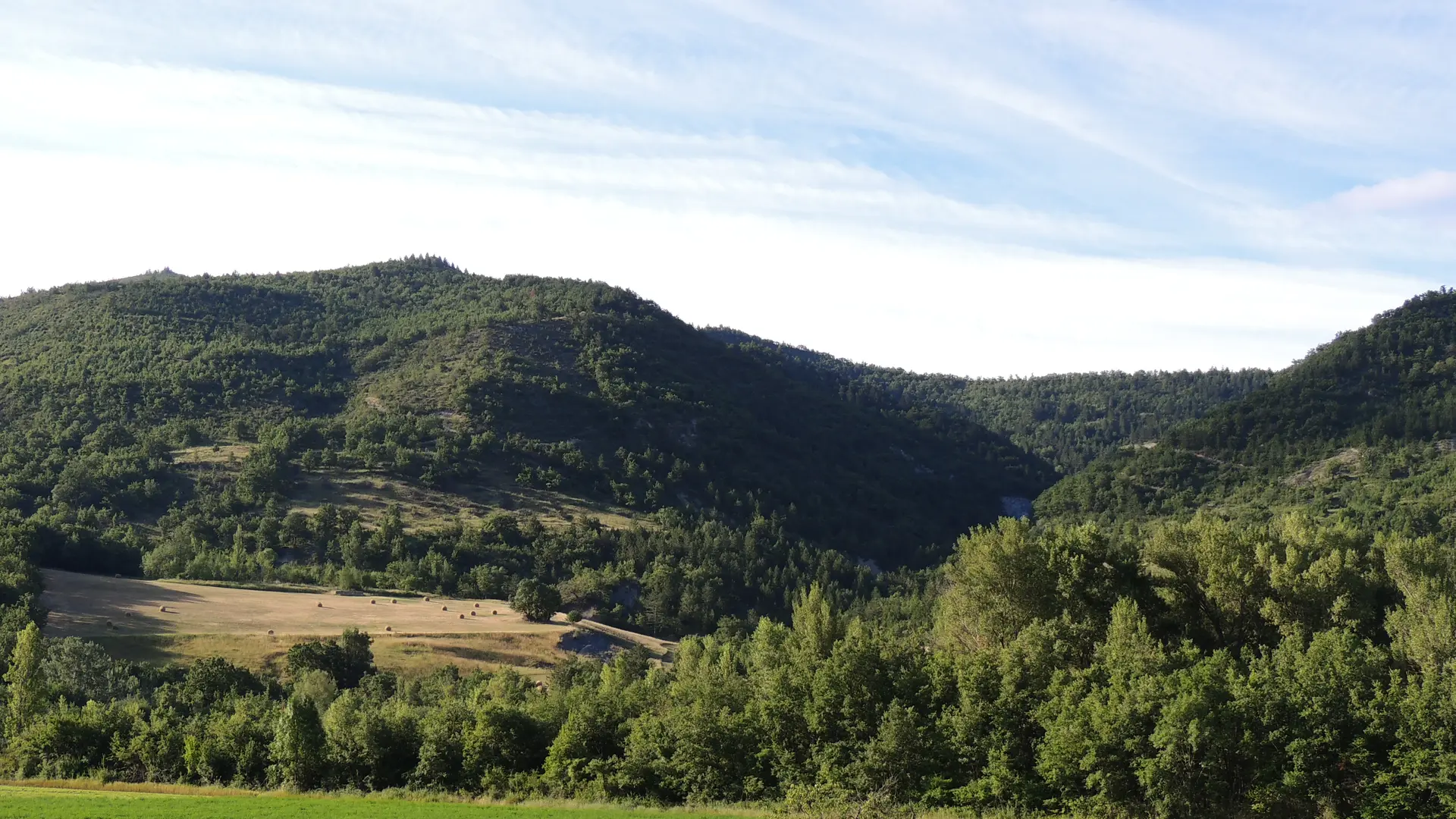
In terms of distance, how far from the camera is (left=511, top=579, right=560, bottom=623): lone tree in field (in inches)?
3716

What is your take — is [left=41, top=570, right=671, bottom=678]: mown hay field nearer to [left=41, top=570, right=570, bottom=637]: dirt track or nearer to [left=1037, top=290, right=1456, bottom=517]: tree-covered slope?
[left=41, top=570, right=570, bottom=637]: dirt track

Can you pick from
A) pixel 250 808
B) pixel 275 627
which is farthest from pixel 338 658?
pixel 250 808

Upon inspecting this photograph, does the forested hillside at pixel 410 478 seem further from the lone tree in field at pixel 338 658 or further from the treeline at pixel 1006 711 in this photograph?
the treeline at pixel 1006 711

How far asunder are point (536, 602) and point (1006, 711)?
194 feet

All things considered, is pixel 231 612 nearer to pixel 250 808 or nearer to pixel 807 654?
pixel 250 808

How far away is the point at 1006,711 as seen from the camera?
4222 cm

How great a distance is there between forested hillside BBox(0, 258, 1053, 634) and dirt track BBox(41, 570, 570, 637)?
894cm

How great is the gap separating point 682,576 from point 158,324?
120 meters

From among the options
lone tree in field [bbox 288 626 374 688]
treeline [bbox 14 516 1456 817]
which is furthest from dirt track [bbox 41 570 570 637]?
treeline [bbox 14 516 1456 817]

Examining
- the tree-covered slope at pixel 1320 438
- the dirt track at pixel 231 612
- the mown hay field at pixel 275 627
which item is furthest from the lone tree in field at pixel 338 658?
the tree-covered slope at pixel 1320 438

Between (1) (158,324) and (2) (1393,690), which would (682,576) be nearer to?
(2) (1393,690)

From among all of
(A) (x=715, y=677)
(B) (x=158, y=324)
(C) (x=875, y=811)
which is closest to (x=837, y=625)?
(A) (x=715, y=677)

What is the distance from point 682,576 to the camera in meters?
130

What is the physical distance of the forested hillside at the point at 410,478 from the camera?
404ft
